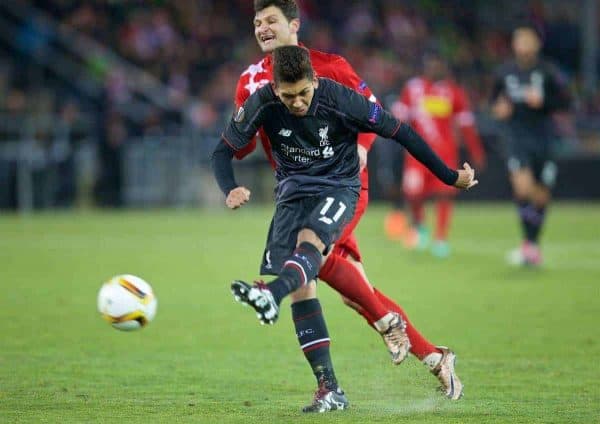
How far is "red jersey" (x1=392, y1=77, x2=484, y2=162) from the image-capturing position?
15664mm

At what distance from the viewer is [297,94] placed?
571 cm

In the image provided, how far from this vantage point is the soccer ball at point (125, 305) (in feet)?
20.4

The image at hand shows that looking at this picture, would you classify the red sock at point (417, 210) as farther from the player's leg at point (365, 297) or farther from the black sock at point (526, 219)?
the player's leg at point (365, 297)

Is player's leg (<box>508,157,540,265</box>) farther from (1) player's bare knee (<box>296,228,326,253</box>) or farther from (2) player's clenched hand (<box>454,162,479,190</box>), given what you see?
(1) player's bare knee (<box>296,228,326,253</box>)

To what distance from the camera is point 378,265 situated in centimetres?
1377

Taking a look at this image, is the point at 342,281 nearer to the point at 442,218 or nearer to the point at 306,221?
the point at 306,221

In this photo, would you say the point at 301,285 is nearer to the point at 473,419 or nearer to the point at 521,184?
the point at 473,419

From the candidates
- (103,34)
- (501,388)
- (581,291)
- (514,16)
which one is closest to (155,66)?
(103,34)

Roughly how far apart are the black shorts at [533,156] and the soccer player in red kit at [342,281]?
7.19 meters

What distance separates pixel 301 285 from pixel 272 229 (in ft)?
2.06

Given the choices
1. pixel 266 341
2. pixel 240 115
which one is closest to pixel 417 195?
pixel 266 341

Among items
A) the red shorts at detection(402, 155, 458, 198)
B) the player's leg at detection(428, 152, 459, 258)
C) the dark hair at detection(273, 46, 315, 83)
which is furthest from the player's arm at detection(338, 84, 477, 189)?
the red shorts at detection(402, 155, 458, 198)

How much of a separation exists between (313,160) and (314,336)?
906 millimetres

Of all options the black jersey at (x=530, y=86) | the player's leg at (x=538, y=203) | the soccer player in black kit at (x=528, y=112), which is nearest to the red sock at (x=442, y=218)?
the soccer player in black kit at (x=528, y=112)
